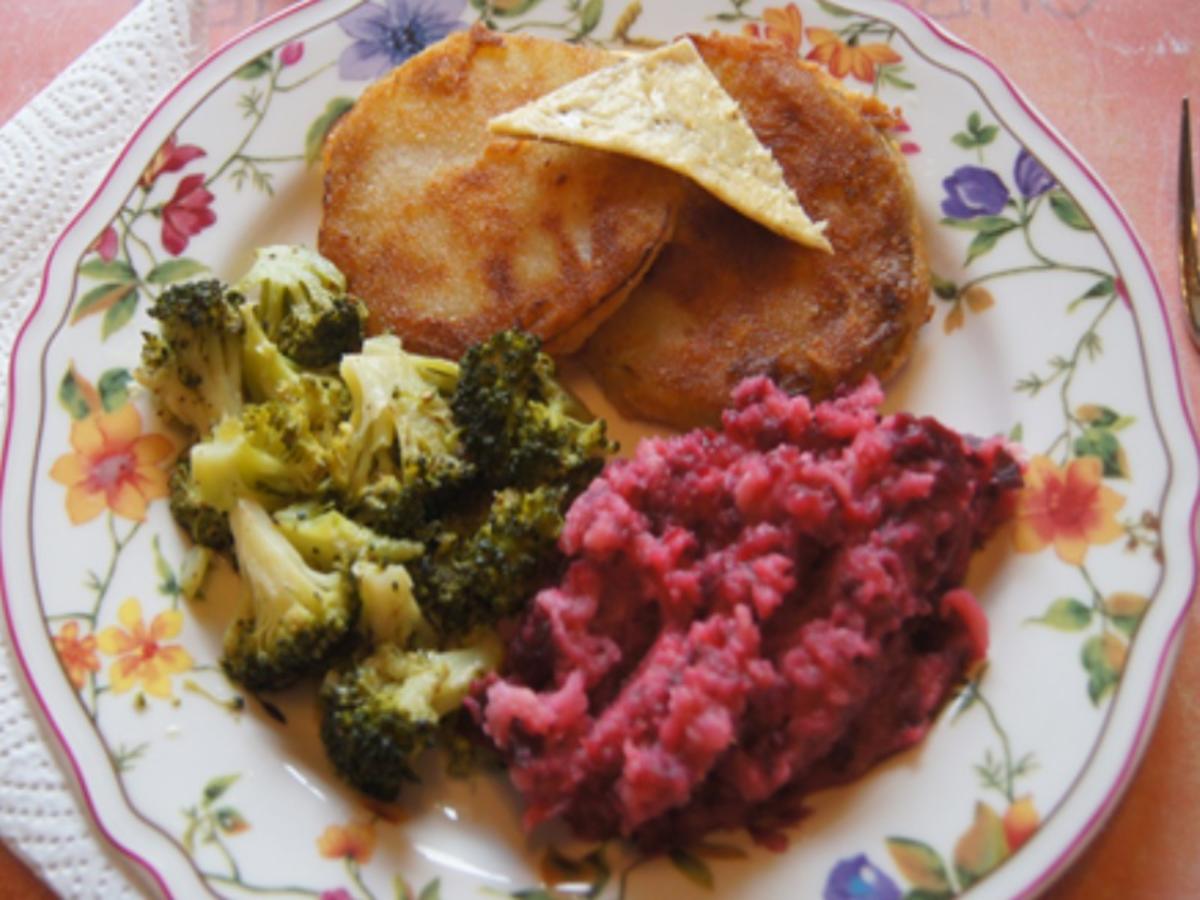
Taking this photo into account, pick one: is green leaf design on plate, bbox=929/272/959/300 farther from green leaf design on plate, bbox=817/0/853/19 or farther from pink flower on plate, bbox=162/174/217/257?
pink flower on plate, bbox=162/174/217/257

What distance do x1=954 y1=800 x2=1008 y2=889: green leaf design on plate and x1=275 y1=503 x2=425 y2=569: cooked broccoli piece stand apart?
137cm

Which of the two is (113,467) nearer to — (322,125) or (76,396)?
(76,396)

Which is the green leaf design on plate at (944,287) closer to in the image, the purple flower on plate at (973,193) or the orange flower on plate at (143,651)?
the purple flower on plate at (973,193)

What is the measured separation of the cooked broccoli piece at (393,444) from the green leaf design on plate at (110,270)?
767mm

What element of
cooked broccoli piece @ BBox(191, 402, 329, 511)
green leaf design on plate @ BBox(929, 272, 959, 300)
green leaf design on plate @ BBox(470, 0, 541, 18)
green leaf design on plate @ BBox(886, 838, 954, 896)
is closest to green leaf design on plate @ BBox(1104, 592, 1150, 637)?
green leaf design on plate @ BBox(886, 838, 954, 896)

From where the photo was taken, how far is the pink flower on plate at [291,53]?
3.55 meters

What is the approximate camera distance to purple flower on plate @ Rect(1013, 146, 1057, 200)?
3189 mm

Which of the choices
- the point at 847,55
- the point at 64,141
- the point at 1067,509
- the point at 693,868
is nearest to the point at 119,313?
the point at 64,141

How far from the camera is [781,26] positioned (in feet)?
11.6

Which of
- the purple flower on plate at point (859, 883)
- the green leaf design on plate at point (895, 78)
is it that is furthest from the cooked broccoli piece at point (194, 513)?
the green leaf design on plate at point (895, 78)

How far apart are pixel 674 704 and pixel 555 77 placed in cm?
193

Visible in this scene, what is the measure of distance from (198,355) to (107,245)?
584 millimetres

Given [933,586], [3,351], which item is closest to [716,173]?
[933,586]

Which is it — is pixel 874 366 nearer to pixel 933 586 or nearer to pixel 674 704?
pixel 933 586
